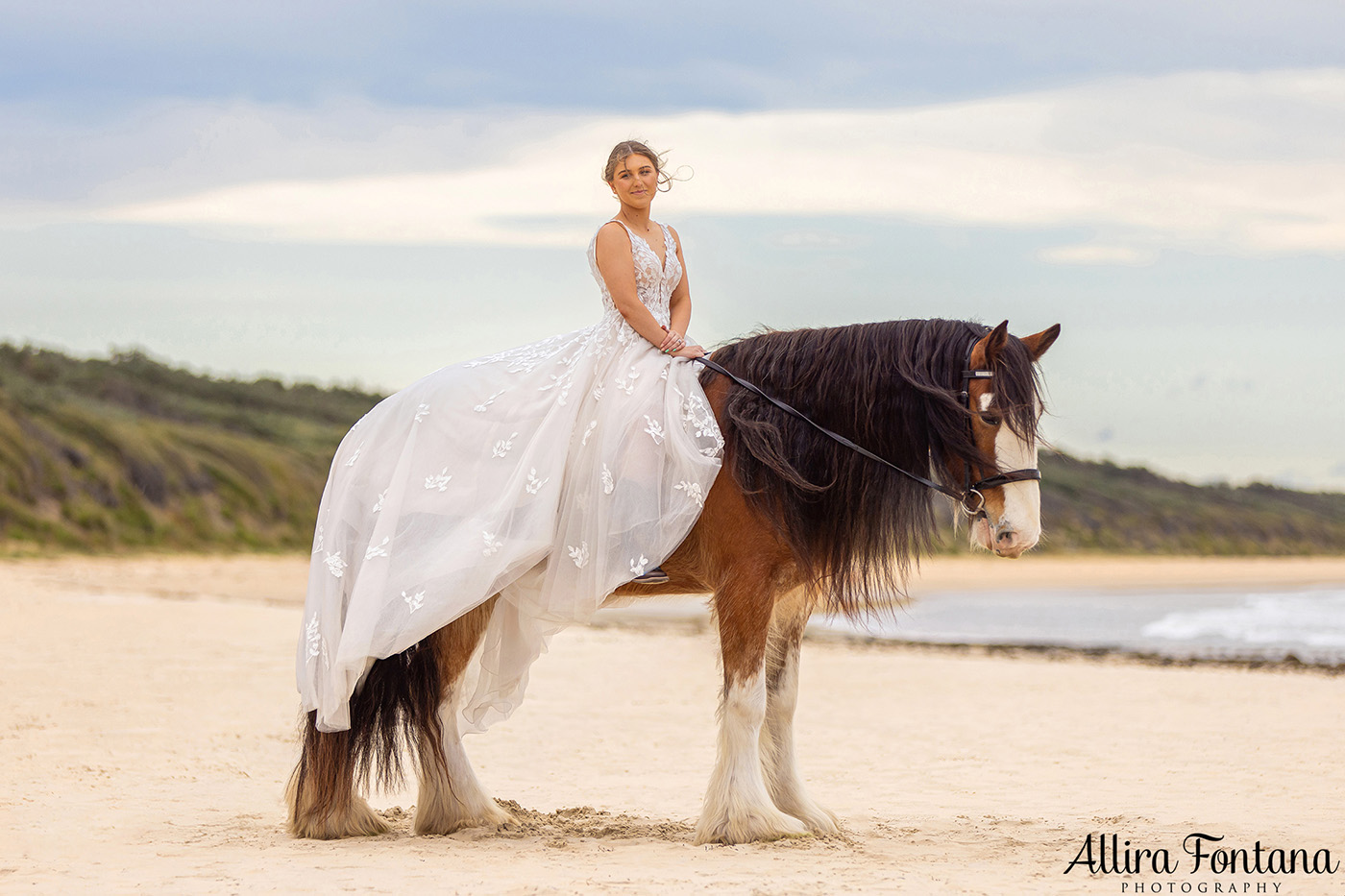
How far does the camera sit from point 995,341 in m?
4.32

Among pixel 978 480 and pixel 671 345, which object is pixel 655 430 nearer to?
pixel 671 345

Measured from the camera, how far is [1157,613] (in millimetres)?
21000

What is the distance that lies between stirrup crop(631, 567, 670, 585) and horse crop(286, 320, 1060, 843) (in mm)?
58

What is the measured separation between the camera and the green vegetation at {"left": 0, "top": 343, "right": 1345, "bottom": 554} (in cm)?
2345

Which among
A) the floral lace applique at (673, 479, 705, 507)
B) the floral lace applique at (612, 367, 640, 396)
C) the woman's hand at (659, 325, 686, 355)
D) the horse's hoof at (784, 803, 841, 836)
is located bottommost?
the horse's hoof at (784, 803, 841, 836)

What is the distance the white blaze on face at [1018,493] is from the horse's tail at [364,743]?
233 centimetres

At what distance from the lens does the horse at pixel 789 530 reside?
172 inches

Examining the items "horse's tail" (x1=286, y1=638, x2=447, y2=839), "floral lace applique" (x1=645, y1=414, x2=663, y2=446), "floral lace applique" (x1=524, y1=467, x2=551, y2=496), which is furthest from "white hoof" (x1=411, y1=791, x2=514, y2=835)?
"floral lace applique" (x1=645, y1=414, x2=663, y2=446)

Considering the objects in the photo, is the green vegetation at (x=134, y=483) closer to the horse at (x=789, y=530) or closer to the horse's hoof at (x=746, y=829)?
the horse at (x=789, y=530)

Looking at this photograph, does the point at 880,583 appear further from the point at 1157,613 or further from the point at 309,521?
the point at 309,521

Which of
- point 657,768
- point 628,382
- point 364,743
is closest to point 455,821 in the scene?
point 364,743

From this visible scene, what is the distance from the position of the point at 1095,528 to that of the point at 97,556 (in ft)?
111

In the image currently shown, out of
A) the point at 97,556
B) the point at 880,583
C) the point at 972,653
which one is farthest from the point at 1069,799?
the point at 97,556

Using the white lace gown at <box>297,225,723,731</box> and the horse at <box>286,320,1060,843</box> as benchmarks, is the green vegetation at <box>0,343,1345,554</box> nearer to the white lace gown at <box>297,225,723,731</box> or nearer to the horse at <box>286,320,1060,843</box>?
the horse at <box>286,320,1060,843</box>
